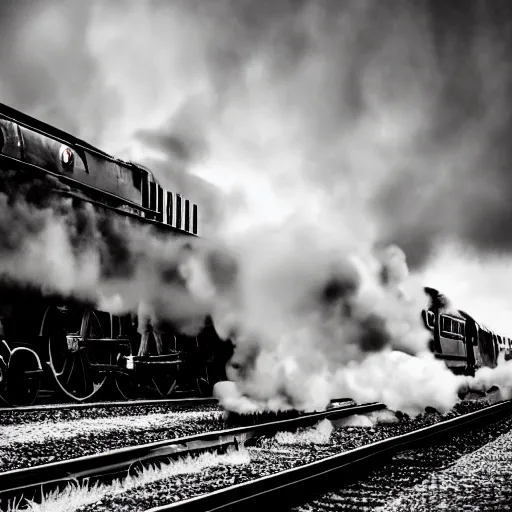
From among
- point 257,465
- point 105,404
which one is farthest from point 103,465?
point 105,404

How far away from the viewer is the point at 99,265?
8.10m

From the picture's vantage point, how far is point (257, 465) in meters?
4.73

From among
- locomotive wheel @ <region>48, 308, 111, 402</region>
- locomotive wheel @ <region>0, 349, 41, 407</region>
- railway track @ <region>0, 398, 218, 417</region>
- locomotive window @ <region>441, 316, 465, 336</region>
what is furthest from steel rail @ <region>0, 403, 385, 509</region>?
locomotive window @ <region>441, 316, 465, 336</region>

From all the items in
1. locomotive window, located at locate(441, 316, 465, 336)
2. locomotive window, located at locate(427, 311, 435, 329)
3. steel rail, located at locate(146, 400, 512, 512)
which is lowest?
steel rail, located at locate(146, 400, 512, 512)

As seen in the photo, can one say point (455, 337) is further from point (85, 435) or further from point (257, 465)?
point (257, 465)

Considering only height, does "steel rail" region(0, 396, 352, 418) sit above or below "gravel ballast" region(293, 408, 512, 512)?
above

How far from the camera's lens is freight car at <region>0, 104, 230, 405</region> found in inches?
275

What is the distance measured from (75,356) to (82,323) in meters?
0.41

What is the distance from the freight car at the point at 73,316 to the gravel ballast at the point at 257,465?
2.96m

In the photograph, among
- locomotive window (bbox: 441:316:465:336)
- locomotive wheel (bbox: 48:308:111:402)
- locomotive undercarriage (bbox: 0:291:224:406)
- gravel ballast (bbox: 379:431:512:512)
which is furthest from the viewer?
locomotive window (bbox: 441:316:465:336)

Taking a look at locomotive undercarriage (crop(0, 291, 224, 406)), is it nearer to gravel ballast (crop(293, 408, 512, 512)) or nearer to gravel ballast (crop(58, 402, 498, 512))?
gravel ballast (crop(58, 402, 498, 512))

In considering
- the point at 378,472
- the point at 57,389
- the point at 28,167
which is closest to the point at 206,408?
the point at 57,389

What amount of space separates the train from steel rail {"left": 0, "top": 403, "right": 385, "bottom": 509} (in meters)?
2.82

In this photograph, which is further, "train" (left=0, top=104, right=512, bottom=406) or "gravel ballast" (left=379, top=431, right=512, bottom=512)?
"train" (left=0, top=104, right=512, bottom=406)
